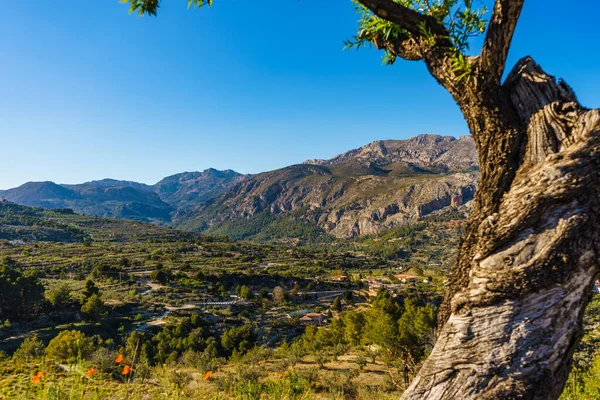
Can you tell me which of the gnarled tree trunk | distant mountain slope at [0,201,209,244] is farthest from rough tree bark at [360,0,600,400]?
distant mountain slope at [0,201,209,244]

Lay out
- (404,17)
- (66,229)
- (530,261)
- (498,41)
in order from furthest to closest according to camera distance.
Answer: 1. (66,229)
2. (404,17)
3. (498,41)
4. (530,261)

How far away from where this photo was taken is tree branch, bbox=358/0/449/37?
8.02ft

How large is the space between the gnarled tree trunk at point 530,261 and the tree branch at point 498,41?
0.60 ft

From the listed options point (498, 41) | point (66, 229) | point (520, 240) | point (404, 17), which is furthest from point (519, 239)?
point (66, 229)

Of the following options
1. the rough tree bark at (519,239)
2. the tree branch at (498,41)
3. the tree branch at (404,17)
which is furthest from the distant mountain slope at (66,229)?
the tree branch at (498,41)

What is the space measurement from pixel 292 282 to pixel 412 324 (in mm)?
43685

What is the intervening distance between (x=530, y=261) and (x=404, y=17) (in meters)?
2.06

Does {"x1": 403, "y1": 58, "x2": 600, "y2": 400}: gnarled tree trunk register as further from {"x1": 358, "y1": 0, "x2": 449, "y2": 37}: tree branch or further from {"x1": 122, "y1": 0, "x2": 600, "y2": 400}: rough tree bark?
{"x1": 358, "y1": 0, "x2": 449, "y2": 37}: tree branch

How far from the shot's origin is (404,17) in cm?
251

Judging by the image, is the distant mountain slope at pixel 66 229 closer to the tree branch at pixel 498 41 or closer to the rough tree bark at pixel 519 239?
the rough tree bark at pixel 519 239

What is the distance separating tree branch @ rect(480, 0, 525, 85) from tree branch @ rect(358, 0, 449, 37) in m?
0.40

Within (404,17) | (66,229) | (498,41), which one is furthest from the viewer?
(66,229)

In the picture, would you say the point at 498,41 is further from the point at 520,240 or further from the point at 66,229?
the point at 66,229

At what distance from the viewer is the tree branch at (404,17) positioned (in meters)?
2.44
